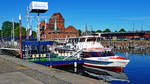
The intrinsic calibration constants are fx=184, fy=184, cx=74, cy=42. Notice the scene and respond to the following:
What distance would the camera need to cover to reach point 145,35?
451ft

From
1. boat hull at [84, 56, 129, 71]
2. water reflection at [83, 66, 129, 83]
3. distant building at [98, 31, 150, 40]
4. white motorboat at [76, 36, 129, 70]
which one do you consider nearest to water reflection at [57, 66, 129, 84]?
water reflection at [83, 66, 129, 83]

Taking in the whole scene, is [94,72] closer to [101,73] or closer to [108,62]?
[101,73]

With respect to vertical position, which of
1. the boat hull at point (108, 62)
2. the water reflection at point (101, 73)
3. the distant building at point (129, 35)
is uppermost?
the distant building at point (129, 35)

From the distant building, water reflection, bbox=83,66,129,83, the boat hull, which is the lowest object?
water reflection, bbox=83,66,129,83

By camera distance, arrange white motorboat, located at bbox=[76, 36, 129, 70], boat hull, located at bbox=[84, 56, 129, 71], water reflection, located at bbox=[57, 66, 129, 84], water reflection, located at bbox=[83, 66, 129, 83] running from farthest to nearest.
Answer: white motorboat, located at bbox=[76, 36, 129, 70] → boat hull, located at bbox=[84, 56, 129, 71] → water reflection, located at bbox=[57, 66, 129, 84] → water reflection, located at bbox=[83, 66, 129, 83]

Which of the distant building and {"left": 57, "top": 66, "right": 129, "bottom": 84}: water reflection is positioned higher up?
the distant building

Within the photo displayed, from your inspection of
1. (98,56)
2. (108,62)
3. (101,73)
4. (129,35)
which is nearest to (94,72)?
(101,73)

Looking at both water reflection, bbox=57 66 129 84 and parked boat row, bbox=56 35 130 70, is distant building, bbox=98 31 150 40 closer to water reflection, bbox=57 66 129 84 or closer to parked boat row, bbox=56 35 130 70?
parked boat row, bbox=56 35 130 70

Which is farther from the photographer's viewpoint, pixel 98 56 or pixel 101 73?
pixel 98 56

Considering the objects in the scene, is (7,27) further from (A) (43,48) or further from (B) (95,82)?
(B) (95,82)

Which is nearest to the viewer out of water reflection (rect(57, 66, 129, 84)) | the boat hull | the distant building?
water reflection (rect(57, 66, 129, 84))

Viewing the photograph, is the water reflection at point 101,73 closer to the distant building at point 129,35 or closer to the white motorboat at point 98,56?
the white motorboat at point 98,56

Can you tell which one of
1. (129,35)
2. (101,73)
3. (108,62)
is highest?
(129,35)

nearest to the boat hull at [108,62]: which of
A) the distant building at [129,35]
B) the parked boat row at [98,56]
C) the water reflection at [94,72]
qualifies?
the parked boat row at [98,56]
